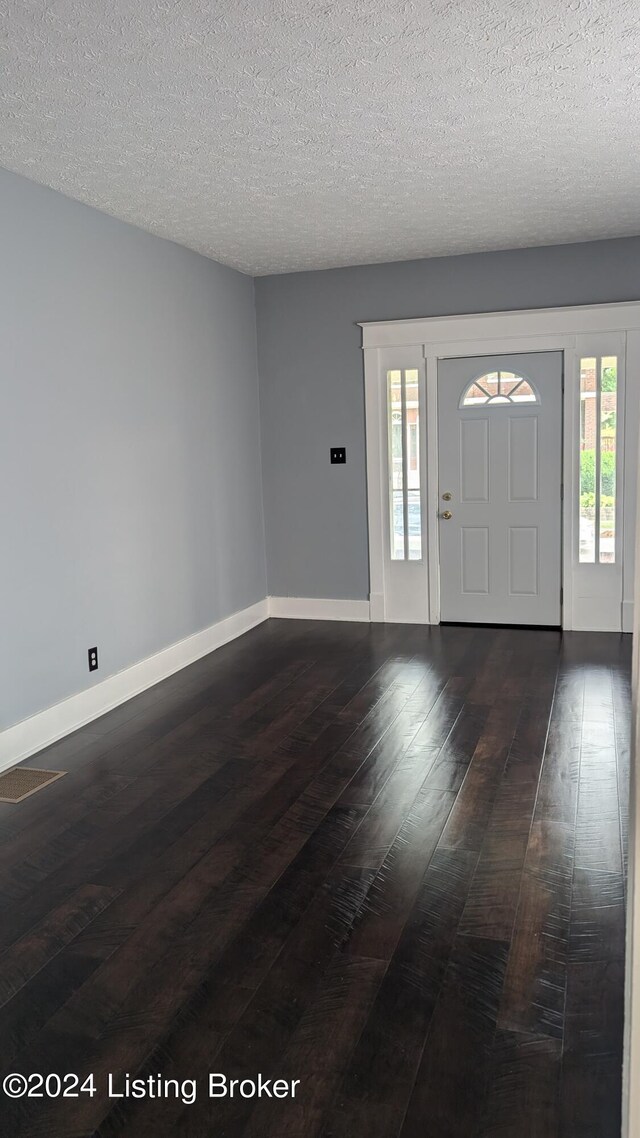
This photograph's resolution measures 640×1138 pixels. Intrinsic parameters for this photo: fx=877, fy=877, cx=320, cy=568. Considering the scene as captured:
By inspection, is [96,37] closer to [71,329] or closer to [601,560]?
[71,329]

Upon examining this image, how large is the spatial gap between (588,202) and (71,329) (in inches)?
110

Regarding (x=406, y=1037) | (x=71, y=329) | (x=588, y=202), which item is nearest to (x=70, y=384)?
(x=71, y=329)

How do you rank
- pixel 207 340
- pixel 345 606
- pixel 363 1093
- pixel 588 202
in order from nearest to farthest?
pixel 363 1093 → pixel 588 202 → pixel 207 340 → pixel 345 606

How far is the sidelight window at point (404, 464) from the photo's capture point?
20.5 feet

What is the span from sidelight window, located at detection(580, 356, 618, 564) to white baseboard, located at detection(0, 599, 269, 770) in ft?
8.19

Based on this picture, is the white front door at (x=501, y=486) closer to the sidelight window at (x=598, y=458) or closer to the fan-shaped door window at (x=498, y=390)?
the fan-shaped door window at (x=498, y=390)

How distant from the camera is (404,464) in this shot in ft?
Answer: 20.7

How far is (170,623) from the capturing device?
5.32m

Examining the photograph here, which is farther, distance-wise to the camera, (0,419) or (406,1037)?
(0,419)

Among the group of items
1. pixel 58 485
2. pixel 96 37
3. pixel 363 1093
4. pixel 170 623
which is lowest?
pixel 363 1093

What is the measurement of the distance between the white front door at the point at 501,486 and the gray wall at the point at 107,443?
152cm

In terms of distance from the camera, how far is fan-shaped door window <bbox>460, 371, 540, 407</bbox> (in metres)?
5.97

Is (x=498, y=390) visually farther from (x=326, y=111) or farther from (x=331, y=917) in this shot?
(x=331, y=917)

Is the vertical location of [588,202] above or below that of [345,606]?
above
